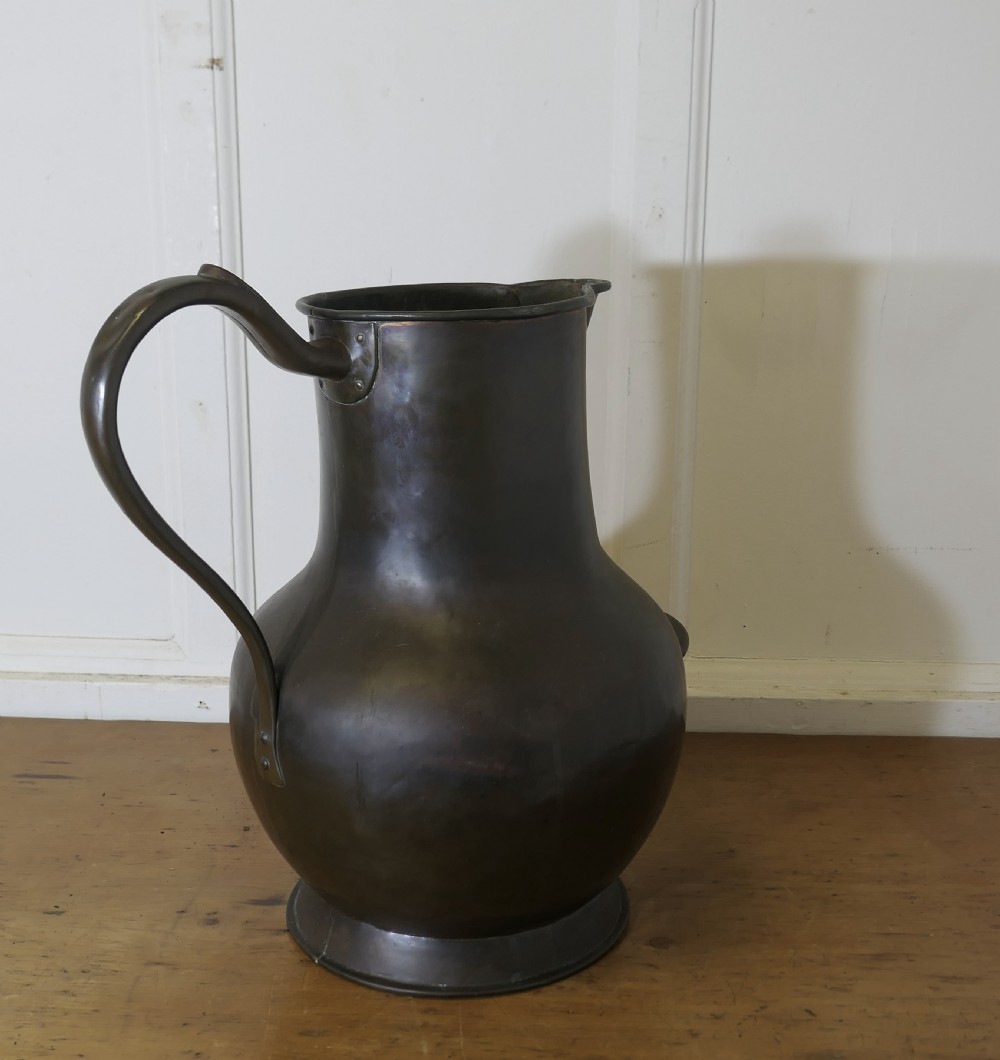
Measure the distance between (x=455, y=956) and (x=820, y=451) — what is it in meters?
0.70

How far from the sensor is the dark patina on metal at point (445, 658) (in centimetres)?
87

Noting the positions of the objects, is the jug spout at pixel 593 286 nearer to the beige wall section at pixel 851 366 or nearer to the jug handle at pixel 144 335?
the jug handle at pixel 144 335

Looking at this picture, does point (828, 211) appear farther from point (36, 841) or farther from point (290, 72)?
point (36, 841)

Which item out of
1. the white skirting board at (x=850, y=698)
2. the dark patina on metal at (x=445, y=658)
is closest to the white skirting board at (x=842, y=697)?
the white skirting board at (x=850, y=698)

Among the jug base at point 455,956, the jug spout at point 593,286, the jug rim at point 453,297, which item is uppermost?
the jug spout at point 593,286

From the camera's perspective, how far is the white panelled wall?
4.20ft

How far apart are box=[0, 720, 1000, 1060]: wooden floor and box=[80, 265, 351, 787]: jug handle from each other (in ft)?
0.96

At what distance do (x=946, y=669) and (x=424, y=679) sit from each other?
0.79 m

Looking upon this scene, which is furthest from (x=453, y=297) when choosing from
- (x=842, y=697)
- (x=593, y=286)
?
(x=842, y=697)

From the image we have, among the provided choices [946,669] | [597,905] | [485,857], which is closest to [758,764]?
[946,669]

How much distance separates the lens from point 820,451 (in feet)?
4.51

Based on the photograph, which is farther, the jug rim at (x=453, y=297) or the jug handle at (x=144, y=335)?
the jug rim at (x=453, y=297)

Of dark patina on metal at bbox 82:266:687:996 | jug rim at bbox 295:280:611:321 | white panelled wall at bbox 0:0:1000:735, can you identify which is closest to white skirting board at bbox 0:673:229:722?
white panelled wall at bbox 0:0:1000:735

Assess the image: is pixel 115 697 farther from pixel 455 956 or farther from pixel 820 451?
pixel 820 451
